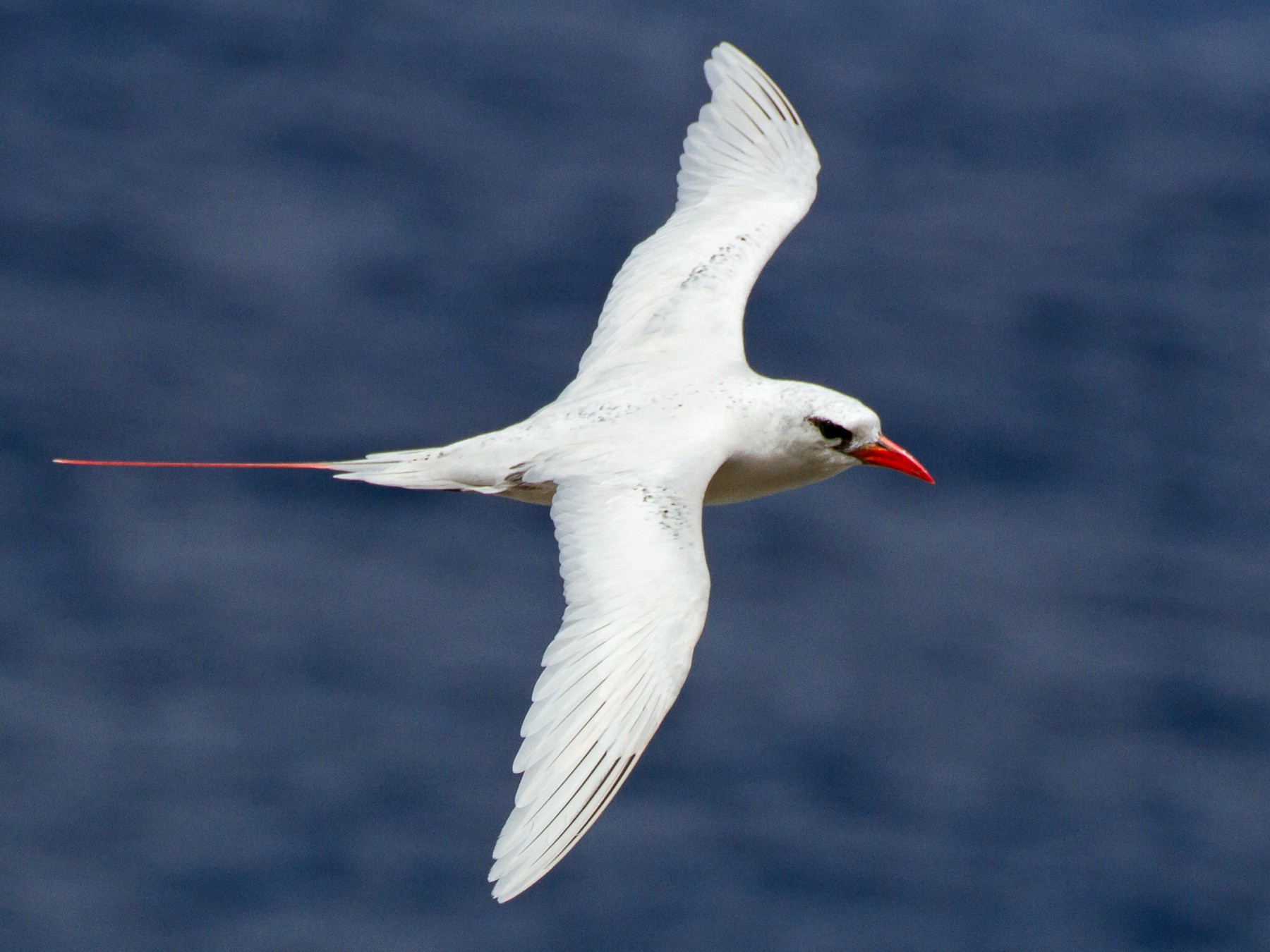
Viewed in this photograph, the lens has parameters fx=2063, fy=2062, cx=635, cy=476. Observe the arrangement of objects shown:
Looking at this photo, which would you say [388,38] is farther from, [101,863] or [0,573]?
[101,863]

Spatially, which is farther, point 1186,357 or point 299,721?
point 1186,357

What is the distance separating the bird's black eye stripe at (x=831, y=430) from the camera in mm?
15375

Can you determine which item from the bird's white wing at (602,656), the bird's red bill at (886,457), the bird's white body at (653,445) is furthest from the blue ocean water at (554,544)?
the bird's white wing at (602,656)

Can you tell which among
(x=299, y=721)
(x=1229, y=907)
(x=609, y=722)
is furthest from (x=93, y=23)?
(x=609, y=722)

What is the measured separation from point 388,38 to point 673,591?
878 inches

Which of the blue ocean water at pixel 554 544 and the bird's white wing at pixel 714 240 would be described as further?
the blue ocean water at pixel 554 544

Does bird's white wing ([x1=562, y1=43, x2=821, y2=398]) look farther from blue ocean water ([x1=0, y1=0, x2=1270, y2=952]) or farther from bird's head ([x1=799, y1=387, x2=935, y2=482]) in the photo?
blue ocean water ([x1=0, y1=0, x2=1270, y2=952])

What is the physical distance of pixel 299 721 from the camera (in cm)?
2947

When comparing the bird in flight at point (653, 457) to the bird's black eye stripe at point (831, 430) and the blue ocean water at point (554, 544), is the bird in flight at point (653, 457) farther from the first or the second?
the blue ocean water at point (554, 544)

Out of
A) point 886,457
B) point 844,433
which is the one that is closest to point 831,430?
point 844,433

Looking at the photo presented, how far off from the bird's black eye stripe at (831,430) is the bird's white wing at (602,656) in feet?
4.64

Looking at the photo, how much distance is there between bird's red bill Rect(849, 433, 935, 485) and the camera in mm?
15719

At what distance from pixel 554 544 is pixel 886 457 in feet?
45.7

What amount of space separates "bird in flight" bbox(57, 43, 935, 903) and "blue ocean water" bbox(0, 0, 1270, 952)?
10.9 metres
